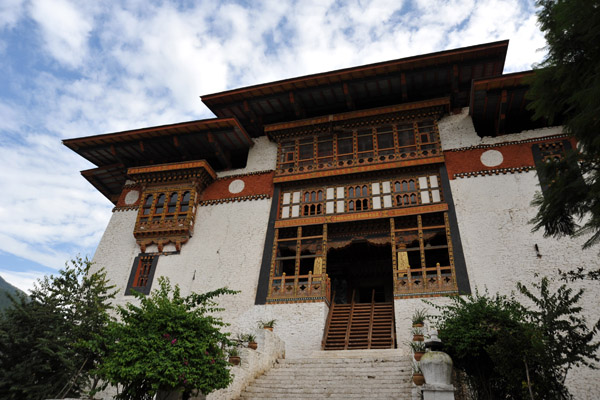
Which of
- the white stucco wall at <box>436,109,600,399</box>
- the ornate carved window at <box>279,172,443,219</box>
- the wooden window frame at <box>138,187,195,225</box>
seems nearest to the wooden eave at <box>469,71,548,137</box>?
the white stucco wall at <box>436,109,600,399</box>

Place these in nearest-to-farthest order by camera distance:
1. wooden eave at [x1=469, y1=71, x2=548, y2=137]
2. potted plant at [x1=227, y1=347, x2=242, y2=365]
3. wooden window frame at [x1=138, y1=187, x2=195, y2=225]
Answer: potted plant at [x1=227, y1=347, x2=242, y2=365] → wooden eave at [x1=469, y1=71, x2=548, y2=137] → wooden window frame at [x1=138, y1=187, x2=195, y2=225]

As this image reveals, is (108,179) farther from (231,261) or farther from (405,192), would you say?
(405,192)

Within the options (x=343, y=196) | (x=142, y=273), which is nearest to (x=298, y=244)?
(x=343, y=196)

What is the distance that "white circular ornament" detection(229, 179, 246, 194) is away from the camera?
55.4 feet

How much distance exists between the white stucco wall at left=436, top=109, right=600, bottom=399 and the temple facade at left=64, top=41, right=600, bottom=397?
38 millimetres

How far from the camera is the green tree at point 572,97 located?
14.5 ft

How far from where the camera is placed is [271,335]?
10.6 metres

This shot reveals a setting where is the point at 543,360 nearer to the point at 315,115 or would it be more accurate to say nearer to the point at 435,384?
the point at 435,384

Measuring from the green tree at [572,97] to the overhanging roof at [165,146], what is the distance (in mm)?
12705

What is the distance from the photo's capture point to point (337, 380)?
8.59 meters

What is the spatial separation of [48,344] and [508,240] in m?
13.1

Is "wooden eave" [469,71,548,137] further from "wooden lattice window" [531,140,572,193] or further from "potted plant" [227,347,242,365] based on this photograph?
"potted plant" [227,347,242,365]

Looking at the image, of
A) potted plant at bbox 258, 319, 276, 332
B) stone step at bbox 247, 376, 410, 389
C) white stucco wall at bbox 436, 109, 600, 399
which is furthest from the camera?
potted plant at bbox 258, 319, 276, 332

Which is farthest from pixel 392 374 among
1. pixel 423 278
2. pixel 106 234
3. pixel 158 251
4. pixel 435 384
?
pixel 106 234
